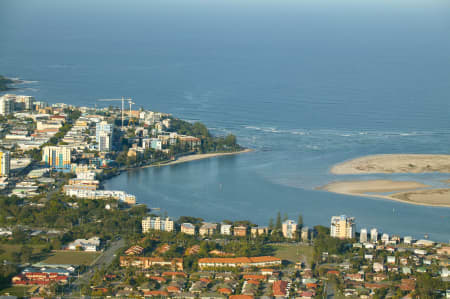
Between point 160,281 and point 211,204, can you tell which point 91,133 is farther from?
point 160,281

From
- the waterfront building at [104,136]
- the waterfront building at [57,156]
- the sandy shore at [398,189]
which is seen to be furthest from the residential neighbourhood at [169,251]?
the sandy shore at [398,189]

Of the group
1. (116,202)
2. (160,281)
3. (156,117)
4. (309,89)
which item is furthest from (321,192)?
(309,89)

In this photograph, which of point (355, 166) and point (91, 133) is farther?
point (91, 133)

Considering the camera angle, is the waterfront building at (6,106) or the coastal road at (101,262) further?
the waterfront building at (6,106)

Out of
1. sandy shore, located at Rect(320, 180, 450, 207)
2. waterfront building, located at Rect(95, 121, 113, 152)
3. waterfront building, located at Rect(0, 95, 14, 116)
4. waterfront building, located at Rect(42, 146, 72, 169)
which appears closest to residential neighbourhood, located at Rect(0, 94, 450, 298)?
waterfront building, located at Rect(42, 146, 72, 169)

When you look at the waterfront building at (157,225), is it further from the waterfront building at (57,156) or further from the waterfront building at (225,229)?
the waterfront building at (57,156)

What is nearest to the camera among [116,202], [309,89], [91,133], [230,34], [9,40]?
[116,202]
